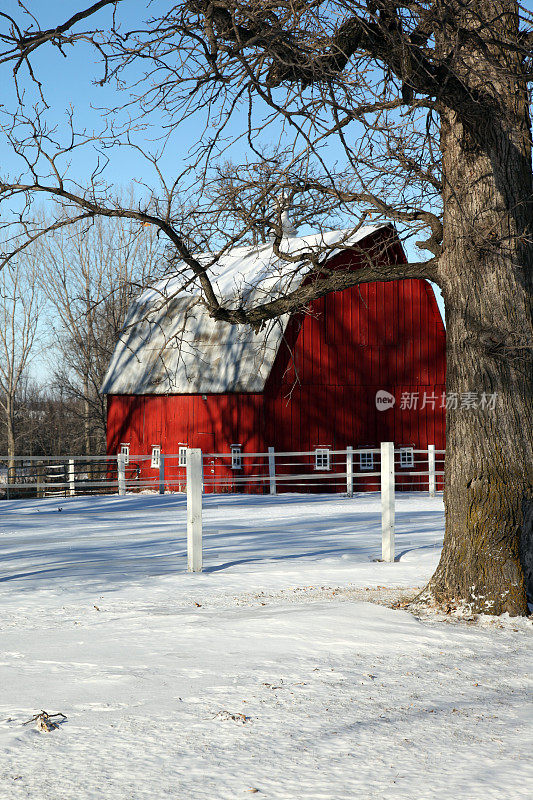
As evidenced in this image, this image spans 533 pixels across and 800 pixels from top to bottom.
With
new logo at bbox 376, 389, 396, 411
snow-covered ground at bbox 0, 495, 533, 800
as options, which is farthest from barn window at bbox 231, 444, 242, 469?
snow-covered ground at bbox 0, 495, 533, 800

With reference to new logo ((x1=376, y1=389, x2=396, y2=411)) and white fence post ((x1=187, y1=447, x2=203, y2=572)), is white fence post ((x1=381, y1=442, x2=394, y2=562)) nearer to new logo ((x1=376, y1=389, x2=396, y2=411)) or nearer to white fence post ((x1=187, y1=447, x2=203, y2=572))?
white fence post ((x1=187, y1=447, x2=203, y2=572))

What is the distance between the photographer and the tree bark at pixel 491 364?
7406mm

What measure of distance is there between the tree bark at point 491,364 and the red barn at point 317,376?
611 inches

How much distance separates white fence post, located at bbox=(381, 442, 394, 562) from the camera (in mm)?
10656

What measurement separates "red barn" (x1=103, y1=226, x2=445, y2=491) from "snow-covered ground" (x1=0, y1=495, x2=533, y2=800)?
14064 millimetres

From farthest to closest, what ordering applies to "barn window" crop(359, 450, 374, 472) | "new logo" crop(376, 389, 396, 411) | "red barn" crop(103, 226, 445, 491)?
"barn window" crop(359, 450, 374, 472) < "new logo" crop(376, 389, 396, 411) < "red barn" crop(103, 226, 445, 491)

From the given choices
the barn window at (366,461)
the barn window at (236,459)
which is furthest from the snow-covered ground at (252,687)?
the barn window at (366,461)

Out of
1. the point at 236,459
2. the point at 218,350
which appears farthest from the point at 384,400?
the point at 218,350

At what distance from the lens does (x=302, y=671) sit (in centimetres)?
552

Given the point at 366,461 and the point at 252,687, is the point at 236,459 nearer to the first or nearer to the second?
the point at 366,461

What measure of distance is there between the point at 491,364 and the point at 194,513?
4.09 metres

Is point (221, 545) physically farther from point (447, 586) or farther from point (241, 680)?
point (241, 680)

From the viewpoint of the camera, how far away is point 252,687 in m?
5.17

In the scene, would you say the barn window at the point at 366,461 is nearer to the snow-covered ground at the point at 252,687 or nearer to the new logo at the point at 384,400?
the new logo at the point at 384,400
